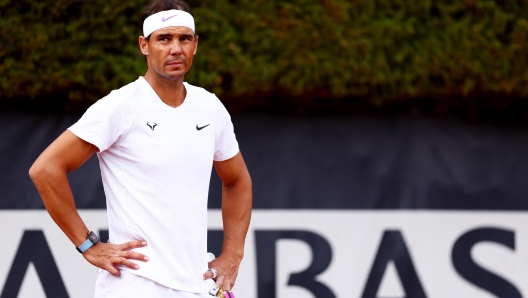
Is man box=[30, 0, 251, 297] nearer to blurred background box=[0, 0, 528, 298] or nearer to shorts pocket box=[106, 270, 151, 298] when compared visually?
shorts pocket box=[106, 270, 151, 298]

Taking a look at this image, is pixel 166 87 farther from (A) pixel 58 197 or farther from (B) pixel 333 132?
(B) pixel 333 132

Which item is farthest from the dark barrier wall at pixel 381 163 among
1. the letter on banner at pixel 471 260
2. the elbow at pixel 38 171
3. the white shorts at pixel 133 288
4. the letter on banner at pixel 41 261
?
the elbow at pixel 38 171

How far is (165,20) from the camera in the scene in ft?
8.63

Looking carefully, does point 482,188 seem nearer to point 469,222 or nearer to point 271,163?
point 469,222

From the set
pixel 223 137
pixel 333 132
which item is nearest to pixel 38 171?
pixel 223 137

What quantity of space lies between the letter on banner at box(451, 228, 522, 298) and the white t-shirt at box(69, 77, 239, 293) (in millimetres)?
1975

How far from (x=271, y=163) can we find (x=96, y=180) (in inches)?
37.8

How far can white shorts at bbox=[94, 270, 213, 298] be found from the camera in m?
2.49

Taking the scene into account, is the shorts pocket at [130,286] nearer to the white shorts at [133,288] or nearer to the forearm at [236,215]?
the white shorts at [133,288]

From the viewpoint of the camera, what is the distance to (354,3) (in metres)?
3.78

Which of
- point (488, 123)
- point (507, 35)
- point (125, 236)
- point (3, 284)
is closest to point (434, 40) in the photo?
point (507, 35)

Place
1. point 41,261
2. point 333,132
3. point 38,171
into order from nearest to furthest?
point 38,171 < point 41,261 < point 333,132

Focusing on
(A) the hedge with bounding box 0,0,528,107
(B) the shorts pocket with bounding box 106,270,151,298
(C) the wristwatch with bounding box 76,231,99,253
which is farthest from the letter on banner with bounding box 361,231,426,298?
(C) the wristwatch with bounding box 76,231,99,253

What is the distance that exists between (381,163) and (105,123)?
203cm
